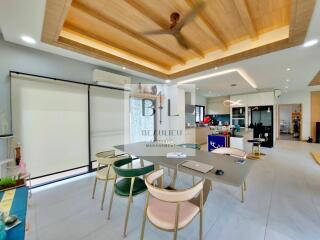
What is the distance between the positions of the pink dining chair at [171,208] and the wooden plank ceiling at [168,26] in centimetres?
200

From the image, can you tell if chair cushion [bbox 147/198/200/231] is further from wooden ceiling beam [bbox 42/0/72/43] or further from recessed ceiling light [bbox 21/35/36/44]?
recessed ceiling light [bbox 21/35/36/44]

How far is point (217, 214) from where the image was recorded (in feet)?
6.57

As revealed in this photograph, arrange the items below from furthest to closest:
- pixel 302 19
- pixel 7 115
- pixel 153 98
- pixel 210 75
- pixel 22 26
A: pixel 153 98
pixel 210 75
pixel 7 115
pixel 22 26
pixel 302 19

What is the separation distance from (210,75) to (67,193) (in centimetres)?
433

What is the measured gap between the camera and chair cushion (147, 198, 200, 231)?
1297 millimetres

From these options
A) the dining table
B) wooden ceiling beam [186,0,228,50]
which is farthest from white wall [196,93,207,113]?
the dining table

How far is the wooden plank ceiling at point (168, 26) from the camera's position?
203 centimetres

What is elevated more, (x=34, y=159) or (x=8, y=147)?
(x=8, y=147)

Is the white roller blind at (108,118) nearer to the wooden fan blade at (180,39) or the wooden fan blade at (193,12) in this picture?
the wooden fan blade at (180,39)

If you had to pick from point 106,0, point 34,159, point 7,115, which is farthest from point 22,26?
point 34,159

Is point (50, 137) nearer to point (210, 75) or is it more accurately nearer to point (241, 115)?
point (210, 75)

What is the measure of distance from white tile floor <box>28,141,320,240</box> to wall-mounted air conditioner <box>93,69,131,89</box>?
7.31 ft

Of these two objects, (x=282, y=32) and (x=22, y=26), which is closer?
(x=22, y=26)

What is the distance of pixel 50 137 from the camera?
2.89 meters
